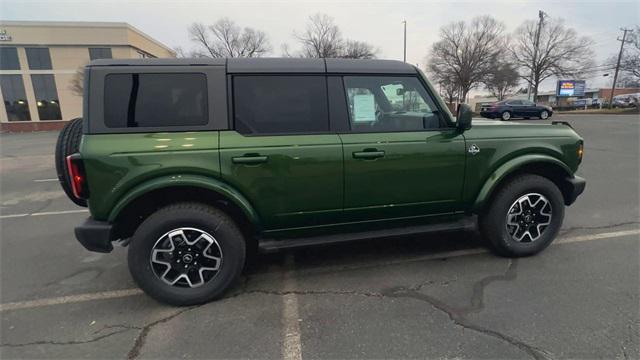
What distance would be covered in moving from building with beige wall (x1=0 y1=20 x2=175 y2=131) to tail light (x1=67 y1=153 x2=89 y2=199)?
34820mm

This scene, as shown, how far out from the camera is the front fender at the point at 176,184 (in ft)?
8.69

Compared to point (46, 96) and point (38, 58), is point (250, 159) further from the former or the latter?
point (38, 58)

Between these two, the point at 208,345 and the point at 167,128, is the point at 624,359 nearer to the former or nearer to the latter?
the point at 208,345

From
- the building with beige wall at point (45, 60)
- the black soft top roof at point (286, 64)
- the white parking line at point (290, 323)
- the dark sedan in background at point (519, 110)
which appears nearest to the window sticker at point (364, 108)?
the black soft top roof at point (286, 64)

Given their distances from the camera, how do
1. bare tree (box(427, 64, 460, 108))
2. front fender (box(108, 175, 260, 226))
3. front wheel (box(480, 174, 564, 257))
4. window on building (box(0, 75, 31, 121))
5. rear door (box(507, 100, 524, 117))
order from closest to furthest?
front fender (box(108, 175, 260, 226)) → front wheel (box(480, 174, 564, 257)) → rear door (box(507, 100, 524, 117)) → window on building (box(0, 75, 31, 121)) → bare tree (box(427, 64, 460, 108))

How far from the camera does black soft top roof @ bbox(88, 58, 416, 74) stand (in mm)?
2754

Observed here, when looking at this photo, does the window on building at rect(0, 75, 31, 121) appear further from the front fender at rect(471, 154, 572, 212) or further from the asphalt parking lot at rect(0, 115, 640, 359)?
the front fender at rect(471, 154, 572, 212)

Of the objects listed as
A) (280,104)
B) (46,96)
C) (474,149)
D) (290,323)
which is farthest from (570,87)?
(46,96)

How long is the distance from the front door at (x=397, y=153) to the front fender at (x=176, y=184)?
96 centimetres

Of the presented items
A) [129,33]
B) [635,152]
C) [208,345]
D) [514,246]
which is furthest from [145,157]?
[129,33]

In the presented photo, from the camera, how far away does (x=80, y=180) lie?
102 inches

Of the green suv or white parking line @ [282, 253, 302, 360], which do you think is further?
the green suv

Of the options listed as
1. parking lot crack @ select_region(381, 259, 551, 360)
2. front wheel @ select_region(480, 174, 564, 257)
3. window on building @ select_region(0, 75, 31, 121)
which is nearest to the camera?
parking lot crack @ select_region(381, 259, 551, 360)

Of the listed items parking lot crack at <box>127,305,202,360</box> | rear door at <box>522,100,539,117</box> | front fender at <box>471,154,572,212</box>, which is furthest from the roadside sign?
parking lot crack at <box>127,305,202,360</box>
